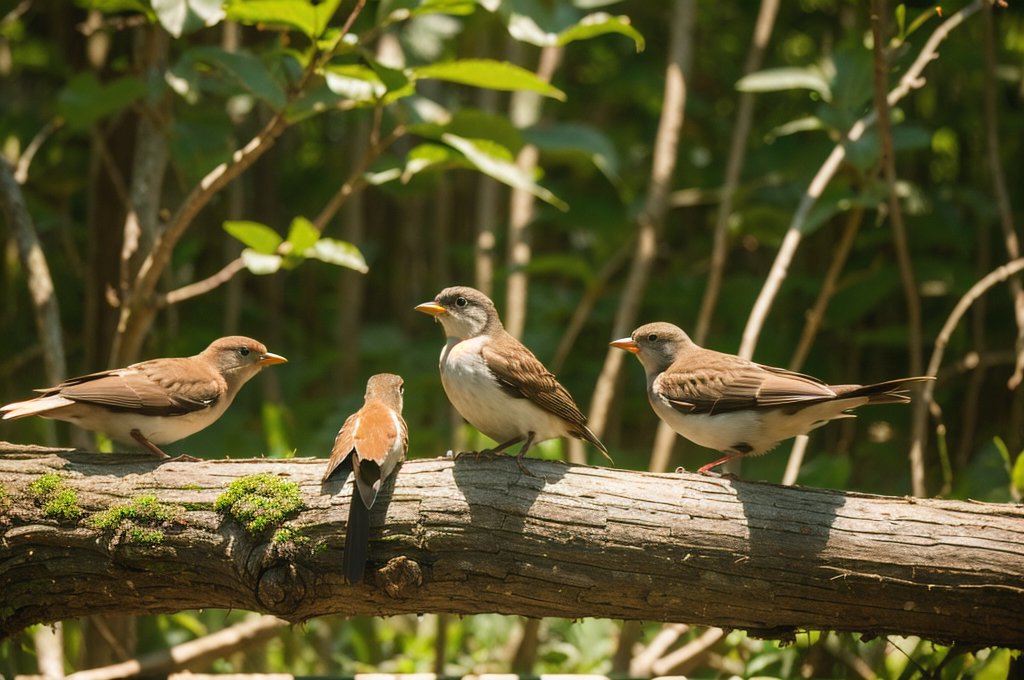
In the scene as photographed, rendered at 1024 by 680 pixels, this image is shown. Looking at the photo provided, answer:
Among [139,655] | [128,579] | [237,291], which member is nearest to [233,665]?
[139,655]

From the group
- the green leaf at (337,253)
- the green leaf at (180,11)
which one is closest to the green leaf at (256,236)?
the green leaf at (337,253)

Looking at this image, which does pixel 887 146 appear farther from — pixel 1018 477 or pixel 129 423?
pixel 129 423

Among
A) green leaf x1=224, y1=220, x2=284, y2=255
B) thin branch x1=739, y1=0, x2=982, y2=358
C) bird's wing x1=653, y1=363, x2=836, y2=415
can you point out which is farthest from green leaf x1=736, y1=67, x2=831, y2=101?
green leaf x1=224, y1=220, x2=284, y2=255

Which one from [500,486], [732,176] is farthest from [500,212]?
[500,486]

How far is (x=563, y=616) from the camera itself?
3.27 meters

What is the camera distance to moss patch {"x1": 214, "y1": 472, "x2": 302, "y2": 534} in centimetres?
314

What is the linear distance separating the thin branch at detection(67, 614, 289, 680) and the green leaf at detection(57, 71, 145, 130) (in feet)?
10.2

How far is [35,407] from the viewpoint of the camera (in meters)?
3.36

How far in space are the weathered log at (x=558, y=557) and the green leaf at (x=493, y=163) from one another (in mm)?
1849

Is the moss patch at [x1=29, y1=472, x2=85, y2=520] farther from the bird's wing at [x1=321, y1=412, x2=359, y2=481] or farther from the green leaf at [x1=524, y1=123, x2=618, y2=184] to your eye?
the green leaf at [x1=524, y1=123, x2=618, y2=184]

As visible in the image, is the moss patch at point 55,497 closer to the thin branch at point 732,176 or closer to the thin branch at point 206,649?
the thin branch at point 206,649

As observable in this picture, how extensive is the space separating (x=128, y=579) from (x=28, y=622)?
536 millimetres

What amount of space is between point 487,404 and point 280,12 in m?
2.02

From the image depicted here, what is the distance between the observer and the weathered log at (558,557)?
309 cm
